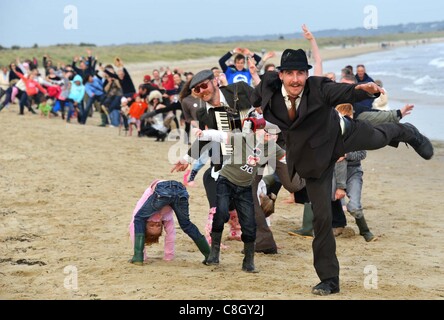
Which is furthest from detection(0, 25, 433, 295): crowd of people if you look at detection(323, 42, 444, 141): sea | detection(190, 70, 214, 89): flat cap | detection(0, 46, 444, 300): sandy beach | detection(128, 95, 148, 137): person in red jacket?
detection(323, 42, 444, 141): sea

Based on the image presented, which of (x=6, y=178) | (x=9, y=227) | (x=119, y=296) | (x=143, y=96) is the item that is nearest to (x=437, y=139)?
(x=143, y=96)

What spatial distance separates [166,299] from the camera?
21.0 ft

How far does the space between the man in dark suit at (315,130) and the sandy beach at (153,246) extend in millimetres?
460

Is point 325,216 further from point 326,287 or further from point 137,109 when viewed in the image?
point 137,109

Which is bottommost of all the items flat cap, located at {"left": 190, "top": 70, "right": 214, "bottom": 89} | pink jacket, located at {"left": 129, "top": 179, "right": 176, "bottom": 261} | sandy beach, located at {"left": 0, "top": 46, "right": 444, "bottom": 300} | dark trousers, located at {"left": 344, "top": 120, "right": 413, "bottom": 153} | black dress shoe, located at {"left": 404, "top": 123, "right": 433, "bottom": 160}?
sandy beach, located at {"left": 0, "top": 46, "right": 444, "bottom": 300}

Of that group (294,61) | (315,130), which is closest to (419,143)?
(315,130)

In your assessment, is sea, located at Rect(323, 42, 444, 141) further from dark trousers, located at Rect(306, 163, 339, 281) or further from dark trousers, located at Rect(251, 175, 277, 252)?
dark trousers, located at Rect(306, 163, 339, 281)

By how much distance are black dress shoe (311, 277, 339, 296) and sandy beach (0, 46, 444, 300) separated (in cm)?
6

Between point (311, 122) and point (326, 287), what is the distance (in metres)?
1.43

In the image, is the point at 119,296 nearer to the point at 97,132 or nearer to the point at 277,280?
the point at 277,280

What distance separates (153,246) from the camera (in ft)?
29.5

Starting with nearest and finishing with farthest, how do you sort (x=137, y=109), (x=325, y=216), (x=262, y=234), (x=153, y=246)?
(x=325, y=216) < (x=262, y=234) < (x=153, y=246) < (x=137, y=109)

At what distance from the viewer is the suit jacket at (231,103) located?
7.76 meters

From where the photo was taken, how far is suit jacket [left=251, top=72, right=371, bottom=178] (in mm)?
6523
